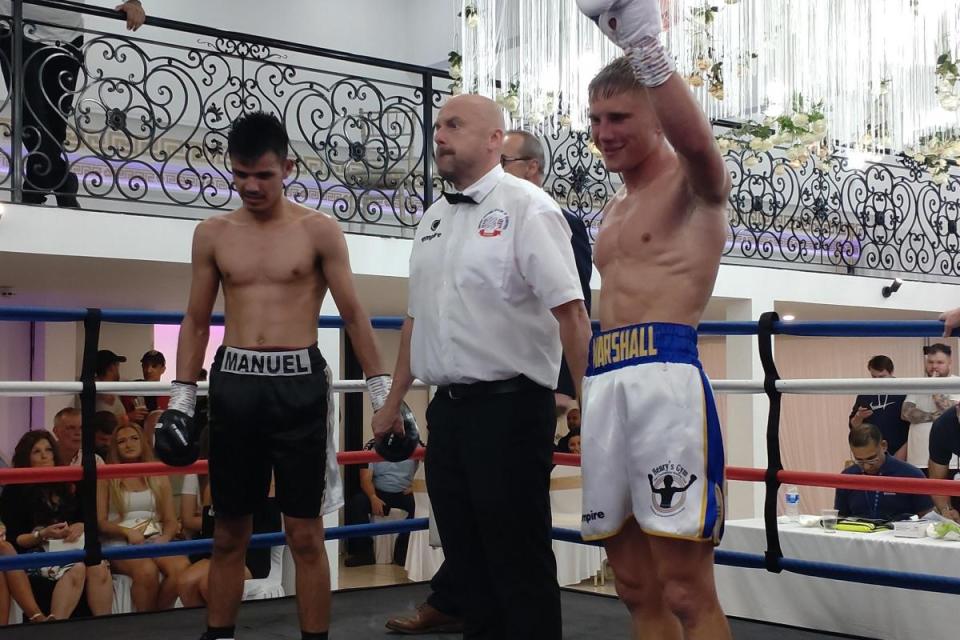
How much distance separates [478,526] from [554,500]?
5.39m

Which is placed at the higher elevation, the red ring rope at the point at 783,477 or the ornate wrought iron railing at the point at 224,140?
the ornate wrought iron railing at the point at 224,140

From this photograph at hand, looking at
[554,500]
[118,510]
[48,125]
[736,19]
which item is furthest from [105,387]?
[554,500]

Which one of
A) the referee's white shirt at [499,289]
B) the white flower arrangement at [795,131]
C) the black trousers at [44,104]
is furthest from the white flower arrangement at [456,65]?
the referee's white shirt at [499,289]

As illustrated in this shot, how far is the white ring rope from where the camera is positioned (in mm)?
2598

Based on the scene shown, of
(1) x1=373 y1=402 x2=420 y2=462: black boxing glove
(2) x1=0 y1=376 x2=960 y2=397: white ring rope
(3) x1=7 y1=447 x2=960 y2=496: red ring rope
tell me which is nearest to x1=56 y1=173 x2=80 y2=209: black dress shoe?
(2) x1=0 y1=376 x2=960 y2=397: white ring rope

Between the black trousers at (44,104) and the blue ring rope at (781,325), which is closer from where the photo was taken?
the blue ring rope at (781,325)

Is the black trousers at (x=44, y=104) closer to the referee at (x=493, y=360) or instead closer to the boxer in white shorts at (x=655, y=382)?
the referee at (x=493, y=360)

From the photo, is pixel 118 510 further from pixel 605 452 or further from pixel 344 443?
pixel 344 443

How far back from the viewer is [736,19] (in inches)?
231

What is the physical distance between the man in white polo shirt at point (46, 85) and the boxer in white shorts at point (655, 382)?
442cm

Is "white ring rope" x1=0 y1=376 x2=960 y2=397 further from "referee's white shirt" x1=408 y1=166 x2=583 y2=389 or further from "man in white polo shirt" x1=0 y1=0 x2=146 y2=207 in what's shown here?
"man in white polo shirt" x1=0 y1=0 x2=146 y2=207

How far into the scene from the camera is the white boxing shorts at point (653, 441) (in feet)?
6.43

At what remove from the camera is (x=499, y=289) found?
2.46 metres

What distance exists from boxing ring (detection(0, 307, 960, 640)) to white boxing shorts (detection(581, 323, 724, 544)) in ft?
2.52
